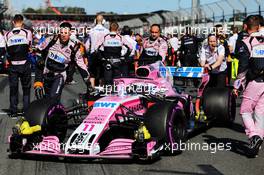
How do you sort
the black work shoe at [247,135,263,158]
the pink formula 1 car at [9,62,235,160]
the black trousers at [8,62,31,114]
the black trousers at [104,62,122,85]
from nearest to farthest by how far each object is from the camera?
1. the pink formula 1 car at [9,62,235,160]
2. the black work shoe at [247,135,263,158]
3. the black trousers at [8,62,31,114]
4. the black trousers at [104,62,122,85]

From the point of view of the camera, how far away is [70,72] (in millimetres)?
9258

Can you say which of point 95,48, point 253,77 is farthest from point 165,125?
point 95,48

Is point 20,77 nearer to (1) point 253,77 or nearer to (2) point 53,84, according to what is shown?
(2) point 53,84

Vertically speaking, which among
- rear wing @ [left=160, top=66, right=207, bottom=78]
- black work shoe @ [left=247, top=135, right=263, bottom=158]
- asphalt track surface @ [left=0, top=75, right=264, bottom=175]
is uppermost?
rear wing @ [left=160, top=66, right=207, bottom=78]

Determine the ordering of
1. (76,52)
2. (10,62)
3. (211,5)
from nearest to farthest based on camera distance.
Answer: (76,52), (10,62), (211,5)

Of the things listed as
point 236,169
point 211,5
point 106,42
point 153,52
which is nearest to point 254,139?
point 236,169

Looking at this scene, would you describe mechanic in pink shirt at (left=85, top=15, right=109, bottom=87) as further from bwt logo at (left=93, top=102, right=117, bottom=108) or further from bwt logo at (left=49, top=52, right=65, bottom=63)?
bwt logo at (left=93, top=102, right=117, bottom=108)

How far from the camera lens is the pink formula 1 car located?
6.51 meters

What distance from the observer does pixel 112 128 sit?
24.3 ft

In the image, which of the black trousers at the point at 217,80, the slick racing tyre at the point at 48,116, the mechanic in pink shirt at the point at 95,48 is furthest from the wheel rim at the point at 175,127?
the mechanic in pink shirt at the point at 95,48

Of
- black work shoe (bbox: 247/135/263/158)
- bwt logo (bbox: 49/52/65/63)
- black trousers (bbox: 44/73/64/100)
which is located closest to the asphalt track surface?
black work shoe (bbox: 247/135/263/158)

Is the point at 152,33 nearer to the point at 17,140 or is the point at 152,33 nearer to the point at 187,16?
the point at 17,140

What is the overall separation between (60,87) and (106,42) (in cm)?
294

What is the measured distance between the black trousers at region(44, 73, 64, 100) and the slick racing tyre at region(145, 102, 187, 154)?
7.69ft
